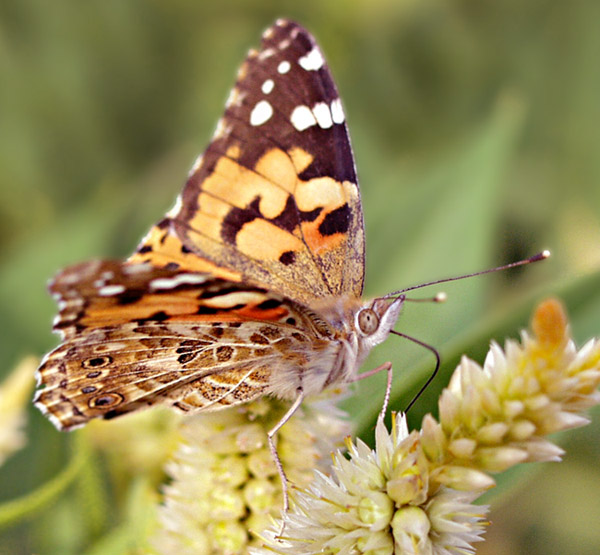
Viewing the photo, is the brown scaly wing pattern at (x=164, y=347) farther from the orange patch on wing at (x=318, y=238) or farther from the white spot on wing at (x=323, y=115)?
the white spot on wing at (x=323, y=115)

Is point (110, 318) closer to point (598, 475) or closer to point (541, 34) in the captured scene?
point (598, 475)

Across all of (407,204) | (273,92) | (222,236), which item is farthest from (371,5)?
(222,236)

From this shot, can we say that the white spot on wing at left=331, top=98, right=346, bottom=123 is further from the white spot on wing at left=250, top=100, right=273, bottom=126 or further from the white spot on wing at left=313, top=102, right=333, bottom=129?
the white spot on wing at left=250, top=100, right=273, bottom=126

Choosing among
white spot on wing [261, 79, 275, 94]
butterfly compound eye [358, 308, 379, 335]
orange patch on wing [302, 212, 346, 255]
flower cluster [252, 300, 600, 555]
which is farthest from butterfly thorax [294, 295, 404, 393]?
white spot on wing [261, 79, 275, 94]

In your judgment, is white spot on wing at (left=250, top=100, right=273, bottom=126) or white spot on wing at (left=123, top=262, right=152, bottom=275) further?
white spot on wing at (left=250, top=100, right=273, bottom=126)

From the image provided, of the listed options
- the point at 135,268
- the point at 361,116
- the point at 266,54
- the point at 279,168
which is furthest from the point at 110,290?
the point at 361,116

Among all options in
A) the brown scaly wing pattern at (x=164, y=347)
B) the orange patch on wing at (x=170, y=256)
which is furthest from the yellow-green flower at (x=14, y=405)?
the orange patch on wing at (x=170, y=256)
